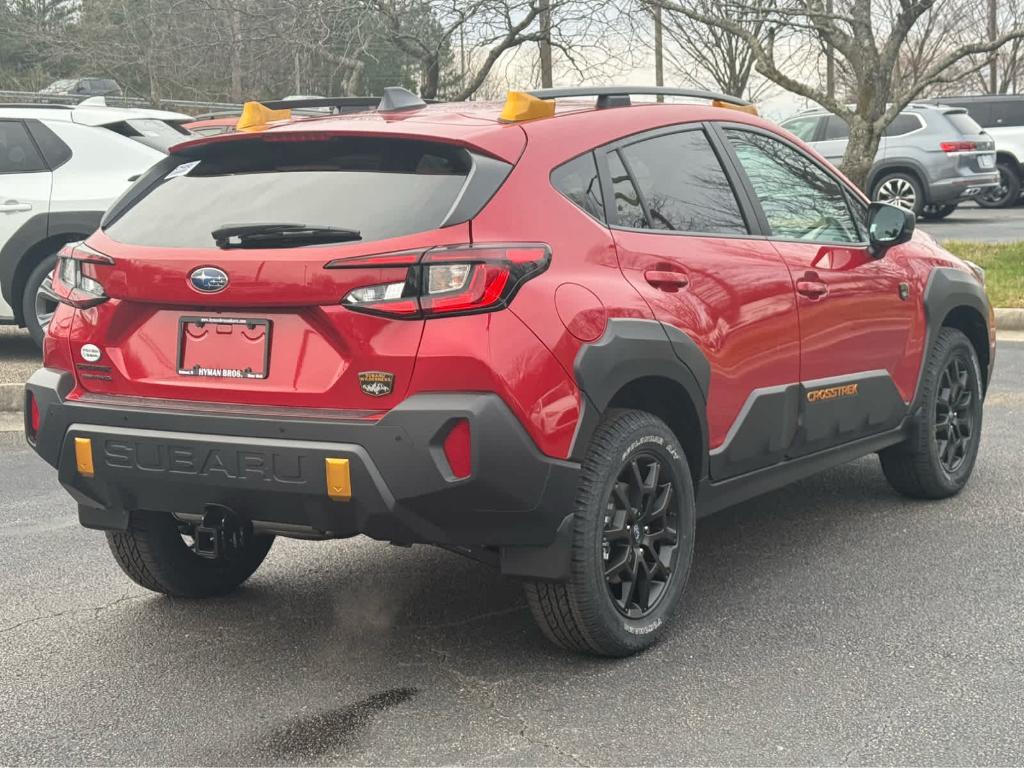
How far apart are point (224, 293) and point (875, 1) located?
31.8 metres

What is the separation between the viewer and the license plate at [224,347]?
145 inches

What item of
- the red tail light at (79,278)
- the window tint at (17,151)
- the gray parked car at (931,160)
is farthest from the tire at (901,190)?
the red tail light at (79,278)

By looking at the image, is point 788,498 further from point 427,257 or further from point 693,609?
point 427,257

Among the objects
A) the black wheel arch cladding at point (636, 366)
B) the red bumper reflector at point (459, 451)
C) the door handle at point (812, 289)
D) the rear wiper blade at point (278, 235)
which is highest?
the rear wiper blade at point (278, 235)

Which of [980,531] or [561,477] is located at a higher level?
[561,477]

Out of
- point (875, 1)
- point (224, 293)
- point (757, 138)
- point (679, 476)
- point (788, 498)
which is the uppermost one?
point (875, 1)

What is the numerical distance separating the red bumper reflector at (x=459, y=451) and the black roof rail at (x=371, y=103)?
1347 millimetres

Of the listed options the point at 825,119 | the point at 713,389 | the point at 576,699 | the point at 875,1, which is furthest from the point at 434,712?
the point at 875,1

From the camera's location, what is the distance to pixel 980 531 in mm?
5418

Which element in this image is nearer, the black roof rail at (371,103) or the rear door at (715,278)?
the rear door at (715,278)

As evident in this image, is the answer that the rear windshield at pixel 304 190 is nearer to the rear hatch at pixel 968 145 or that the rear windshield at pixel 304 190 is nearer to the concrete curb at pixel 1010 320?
the concrete curb at pixel 1010 320

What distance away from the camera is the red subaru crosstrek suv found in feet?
11.6

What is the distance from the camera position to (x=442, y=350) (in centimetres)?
349

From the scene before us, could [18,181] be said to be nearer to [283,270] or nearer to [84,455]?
[84,455]
